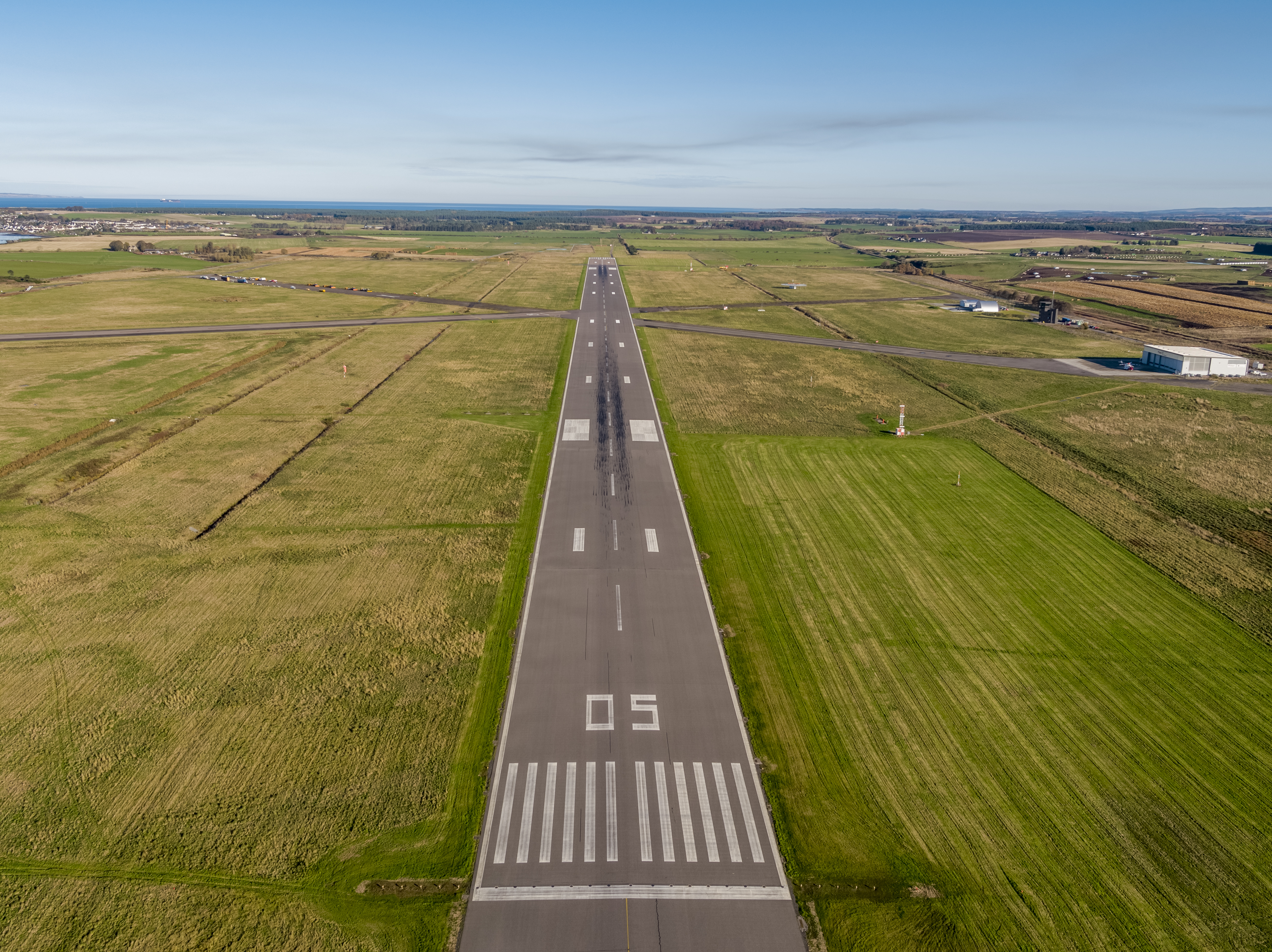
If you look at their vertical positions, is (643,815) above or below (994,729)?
below

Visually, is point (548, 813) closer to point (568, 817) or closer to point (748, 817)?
point (568, 817)

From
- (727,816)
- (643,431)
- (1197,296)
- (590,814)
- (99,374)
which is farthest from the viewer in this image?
(1197,296)

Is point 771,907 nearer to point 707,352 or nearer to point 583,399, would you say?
point 583,399

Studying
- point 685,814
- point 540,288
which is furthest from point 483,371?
point 540,288

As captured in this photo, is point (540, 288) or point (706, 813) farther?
point (540, 288)

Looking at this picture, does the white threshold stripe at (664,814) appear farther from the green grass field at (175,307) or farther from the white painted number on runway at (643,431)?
the green grass field at (175,307)

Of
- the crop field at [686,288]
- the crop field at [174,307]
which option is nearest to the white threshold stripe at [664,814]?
the crop field at [174,307]
